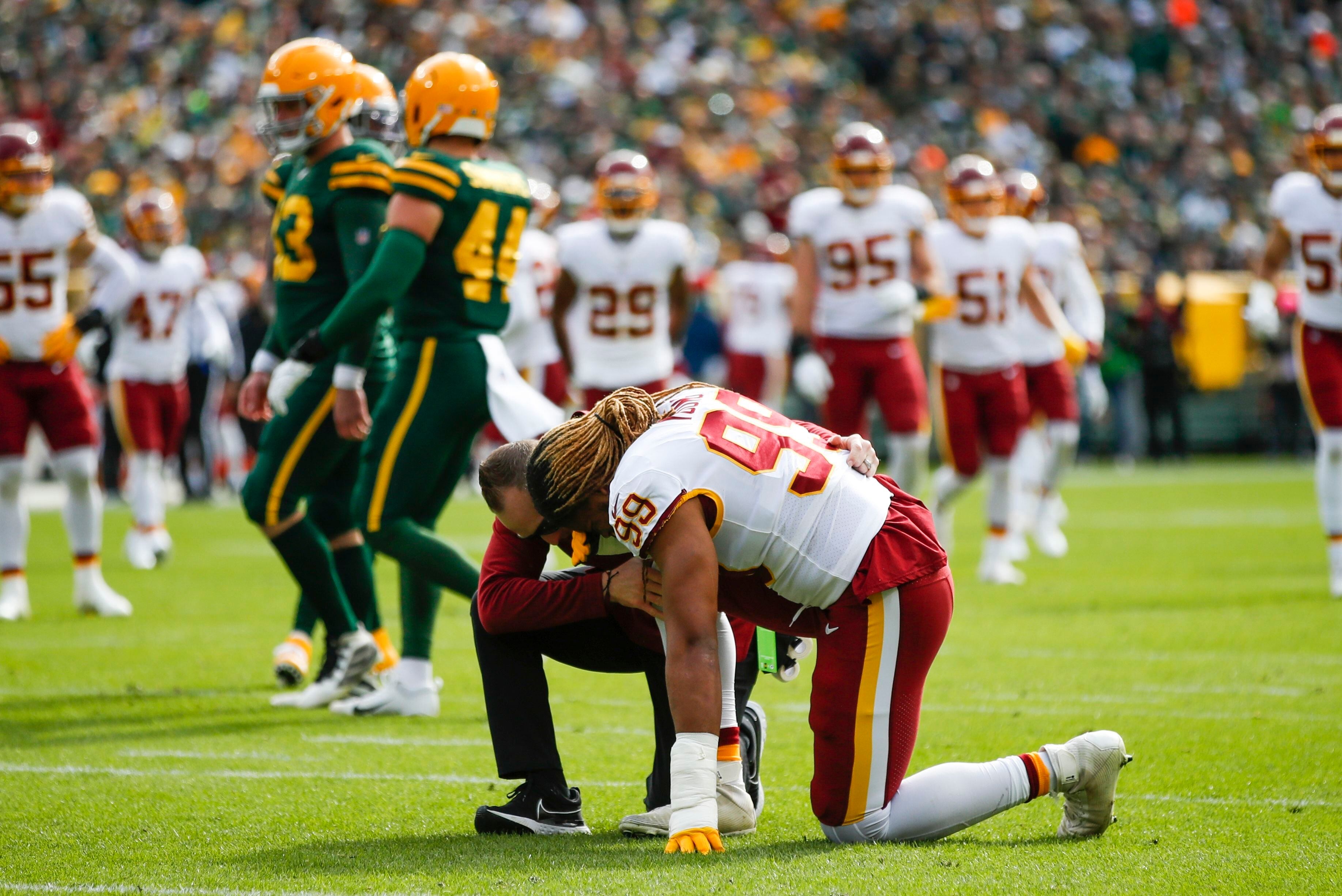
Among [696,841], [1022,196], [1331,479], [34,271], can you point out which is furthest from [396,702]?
[1022,196]

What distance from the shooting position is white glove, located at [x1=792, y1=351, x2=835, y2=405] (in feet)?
29.7

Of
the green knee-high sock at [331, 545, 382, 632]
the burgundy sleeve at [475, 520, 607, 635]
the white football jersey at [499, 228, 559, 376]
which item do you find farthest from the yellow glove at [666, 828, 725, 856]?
the white football jersey at [499, 228, 559, 376]

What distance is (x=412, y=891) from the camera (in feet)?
10.1

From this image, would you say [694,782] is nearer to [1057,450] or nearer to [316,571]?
[316,571]

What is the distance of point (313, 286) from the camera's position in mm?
5492

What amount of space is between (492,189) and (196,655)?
2.48 m

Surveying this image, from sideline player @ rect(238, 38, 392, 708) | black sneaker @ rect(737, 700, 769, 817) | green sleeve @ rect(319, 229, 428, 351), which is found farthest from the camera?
sideline player @ rect(238, 38, 392, 708)

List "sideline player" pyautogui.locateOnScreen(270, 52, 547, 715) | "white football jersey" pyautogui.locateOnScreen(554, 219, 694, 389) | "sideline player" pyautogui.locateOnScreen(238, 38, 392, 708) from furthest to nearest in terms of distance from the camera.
A: "white football jersey" pyautogui.locateOnScreen(554, 219, 694, 389), "sideline player" pyautogui.locateOnScreen(238, 38, 392, 708), "sideline player" pyautogui.locateOnScreen(270, 52, 547, 715)

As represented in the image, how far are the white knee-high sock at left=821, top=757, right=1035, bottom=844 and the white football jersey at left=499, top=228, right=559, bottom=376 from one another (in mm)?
7108

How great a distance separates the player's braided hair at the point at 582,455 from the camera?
10.6 feet

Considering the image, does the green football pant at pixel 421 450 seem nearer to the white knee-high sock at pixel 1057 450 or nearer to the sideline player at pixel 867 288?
the sideline player at pixel 867 288

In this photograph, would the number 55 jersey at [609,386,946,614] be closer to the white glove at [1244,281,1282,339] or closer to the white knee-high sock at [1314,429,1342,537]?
the white knee-high sock at [1314,429,1342,537]

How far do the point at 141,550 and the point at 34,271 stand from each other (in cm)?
292

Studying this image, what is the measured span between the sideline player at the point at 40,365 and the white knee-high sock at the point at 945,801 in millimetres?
5318
